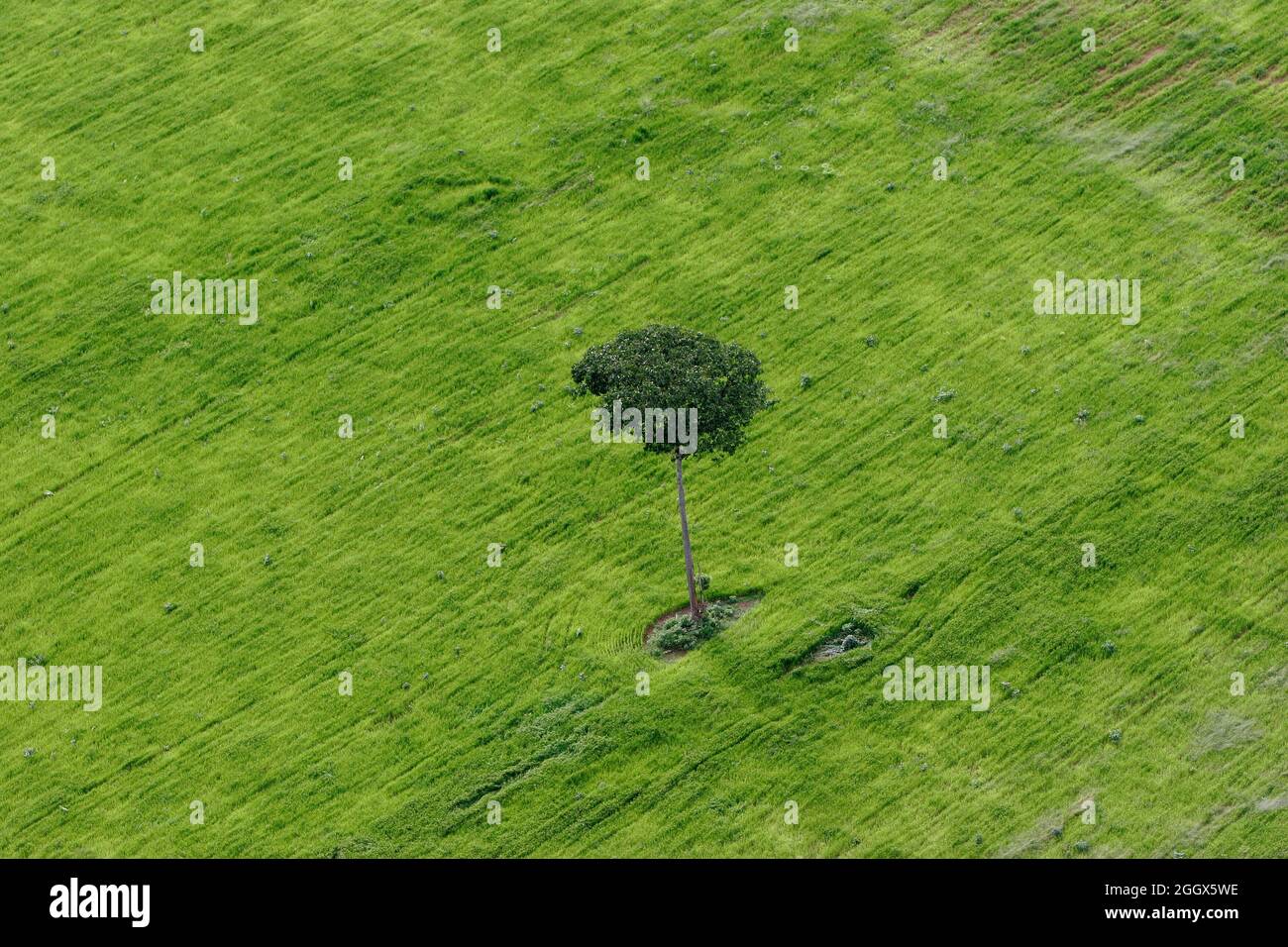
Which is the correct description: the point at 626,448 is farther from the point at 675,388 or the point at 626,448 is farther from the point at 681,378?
the point at 675,388

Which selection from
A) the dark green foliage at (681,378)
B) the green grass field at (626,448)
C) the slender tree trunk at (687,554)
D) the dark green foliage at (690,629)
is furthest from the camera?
the dark green foliage at (690,629)

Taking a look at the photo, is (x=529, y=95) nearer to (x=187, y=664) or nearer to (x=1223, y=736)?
(x=187, y=664)

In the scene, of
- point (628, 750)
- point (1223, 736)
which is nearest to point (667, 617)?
point (628, 750)

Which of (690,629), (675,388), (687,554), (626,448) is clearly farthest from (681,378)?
(626,448)

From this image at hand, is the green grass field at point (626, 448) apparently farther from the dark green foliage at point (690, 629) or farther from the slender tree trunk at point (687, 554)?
the slender tree trunk at point (687, 554)

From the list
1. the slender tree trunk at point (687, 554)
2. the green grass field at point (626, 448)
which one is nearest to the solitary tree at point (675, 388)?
the slender tree trunk at point (687, 554)

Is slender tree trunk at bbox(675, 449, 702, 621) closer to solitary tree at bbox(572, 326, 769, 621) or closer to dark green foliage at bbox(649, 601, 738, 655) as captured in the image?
solitary tree at bbox(572, 326, 769, 621)
